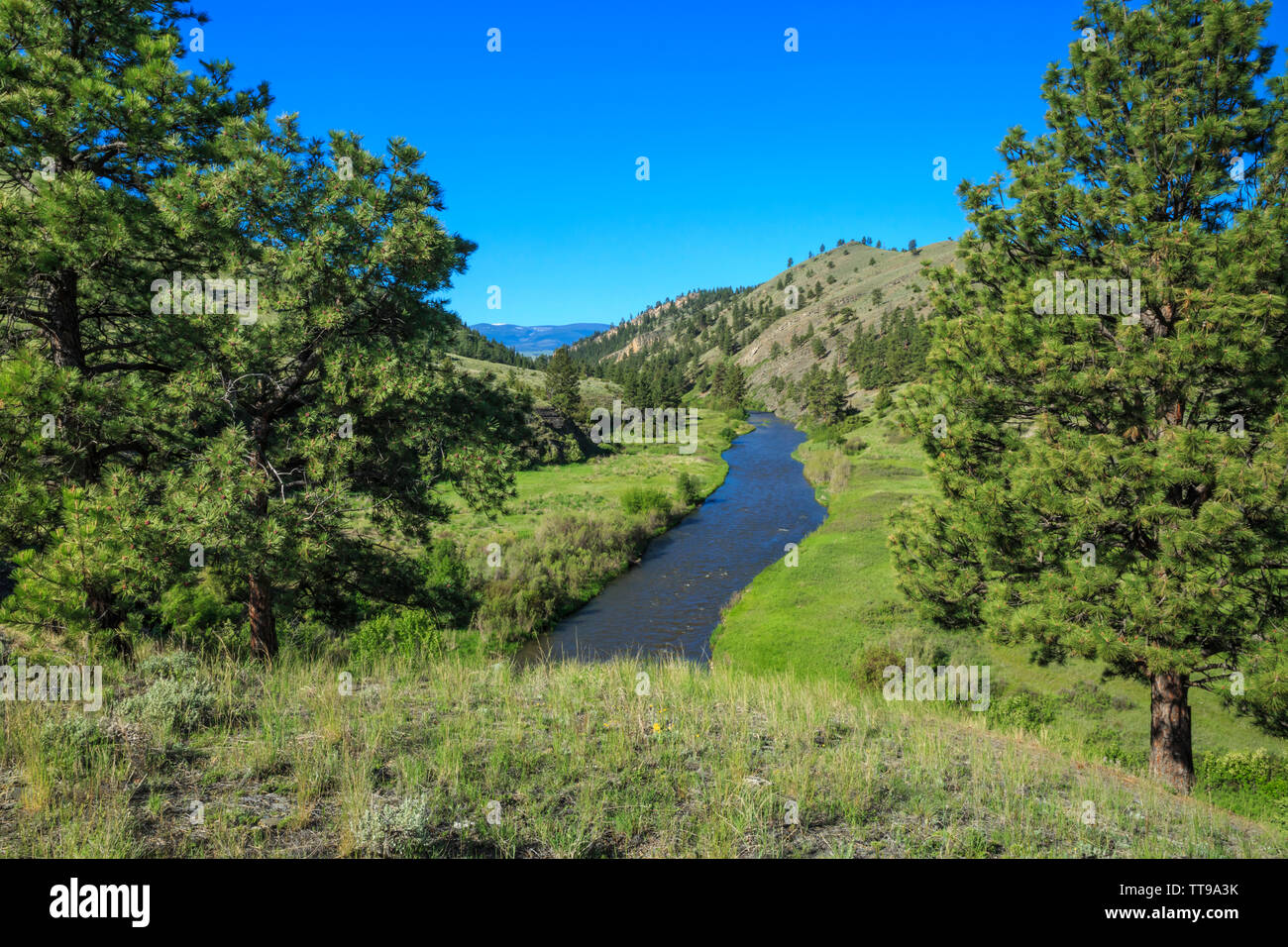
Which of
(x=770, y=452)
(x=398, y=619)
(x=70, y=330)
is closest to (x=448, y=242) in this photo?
(x=70, y=330)

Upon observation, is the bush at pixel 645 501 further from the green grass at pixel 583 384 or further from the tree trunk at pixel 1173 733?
the green grass at pixel 583 384

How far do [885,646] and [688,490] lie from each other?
33.7 metres

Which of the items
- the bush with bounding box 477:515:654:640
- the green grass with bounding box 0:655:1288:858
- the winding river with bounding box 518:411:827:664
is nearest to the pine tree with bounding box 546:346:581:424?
the winding river with bounding box 518:411:827:664

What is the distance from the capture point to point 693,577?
37406mm

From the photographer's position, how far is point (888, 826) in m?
5.87

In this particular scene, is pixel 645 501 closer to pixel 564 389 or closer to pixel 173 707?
pixel 173 707

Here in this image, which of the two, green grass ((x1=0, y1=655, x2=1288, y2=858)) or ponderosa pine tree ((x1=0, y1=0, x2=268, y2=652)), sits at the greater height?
ponderosa pine tree ((x1=0, y1=0, x2=268, y2=652))

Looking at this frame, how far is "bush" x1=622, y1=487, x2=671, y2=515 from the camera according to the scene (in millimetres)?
48344

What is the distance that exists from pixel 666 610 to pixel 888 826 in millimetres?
26701

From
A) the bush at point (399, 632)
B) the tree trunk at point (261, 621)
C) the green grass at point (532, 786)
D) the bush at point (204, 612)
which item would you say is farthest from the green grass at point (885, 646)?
the bush at point (399, 632)

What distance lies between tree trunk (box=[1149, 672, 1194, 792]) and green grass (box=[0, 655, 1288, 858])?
4.24 meters

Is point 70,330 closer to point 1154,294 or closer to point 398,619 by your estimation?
point 398,619

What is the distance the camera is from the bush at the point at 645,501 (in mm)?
48344

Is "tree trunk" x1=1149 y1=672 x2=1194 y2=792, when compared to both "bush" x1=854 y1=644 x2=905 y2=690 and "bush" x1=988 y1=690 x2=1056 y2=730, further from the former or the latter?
"bush" x1=854 y1=644 x2=905 y2=690
